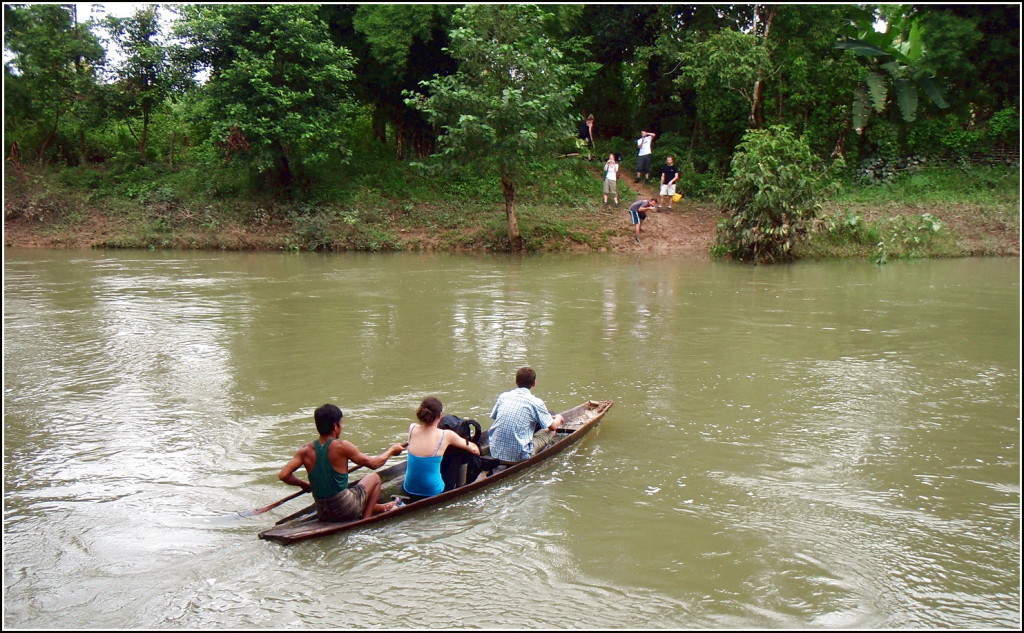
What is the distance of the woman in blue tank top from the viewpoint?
583 cm

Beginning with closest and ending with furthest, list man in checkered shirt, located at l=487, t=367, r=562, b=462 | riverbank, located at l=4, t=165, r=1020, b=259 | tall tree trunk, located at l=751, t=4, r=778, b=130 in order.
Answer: man in checkered shirt, located at l=487, t=367, r=562, b=462 → riverbank, located at l=4, t=165, r=1020, b=259 → tall tree trunk, located at l=751, t=4, r=778, b=130

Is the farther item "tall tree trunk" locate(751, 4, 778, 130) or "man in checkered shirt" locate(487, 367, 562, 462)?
"tall tree trunk" locate(751, 4, 778, 130)

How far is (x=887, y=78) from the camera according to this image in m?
19.4

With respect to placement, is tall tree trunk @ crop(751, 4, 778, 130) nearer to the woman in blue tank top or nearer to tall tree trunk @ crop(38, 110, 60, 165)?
the woman in blue tank top

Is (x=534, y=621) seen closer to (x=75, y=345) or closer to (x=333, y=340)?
(x=333, y=340)

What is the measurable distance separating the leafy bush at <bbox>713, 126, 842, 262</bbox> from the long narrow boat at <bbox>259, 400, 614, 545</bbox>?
41.7ft

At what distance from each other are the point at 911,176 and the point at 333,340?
2063 cm

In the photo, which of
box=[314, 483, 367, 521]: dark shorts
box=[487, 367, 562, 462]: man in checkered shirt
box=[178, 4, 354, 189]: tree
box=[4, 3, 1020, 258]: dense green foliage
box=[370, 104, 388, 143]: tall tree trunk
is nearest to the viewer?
box=[314, 483, 367, 521]: dark shorts

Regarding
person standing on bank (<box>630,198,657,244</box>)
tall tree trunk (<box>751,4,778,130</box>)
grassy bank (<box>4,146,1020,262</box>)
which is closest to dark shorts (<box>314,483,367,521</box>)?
grassy bank (<box>4,146,1020,262</box>)

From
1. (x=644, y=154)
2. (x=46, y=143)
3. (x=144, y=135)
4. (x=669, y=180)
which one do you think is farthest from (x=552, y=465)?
(x=46, y=143)

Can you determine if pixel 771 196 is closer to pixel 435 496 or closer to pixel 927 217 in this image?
pixel 927 217

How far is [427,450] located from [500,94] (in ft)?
52.3

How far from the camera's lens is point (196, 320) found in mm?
12828

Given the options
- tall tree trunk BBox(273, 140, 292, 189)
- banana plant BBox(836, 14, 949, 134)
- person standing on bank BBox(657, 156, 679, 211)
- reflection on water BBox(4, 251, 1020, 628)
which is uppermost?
banana plant BBox(836, 14, 949, 134)
